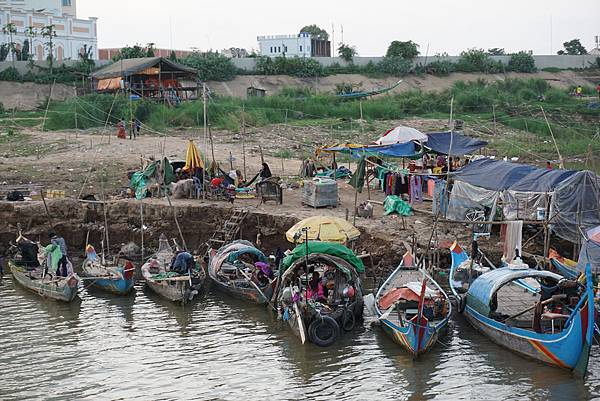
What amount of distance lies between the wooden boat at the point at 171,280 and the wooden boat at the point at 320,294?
211cm

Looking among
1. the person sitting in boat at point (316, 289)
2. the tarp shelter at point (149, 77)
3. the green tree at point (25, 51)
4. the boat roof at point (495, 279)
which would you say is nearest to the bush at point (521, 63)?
the tarp shelter at point (149, 77)

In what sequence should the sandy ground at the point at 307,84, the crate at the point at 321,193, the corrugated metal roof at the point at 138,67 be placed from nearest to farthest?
the crate at the point at 321,193 < the corrugated metal roof at the point at 138,67 < the sandy ground at the point at 307,84

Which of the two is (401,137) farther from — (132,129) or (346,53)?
(346,53)

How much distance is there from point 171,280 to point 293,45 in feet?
202

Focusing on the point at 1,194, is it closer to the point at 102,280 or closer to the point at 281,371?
the point at 102,280

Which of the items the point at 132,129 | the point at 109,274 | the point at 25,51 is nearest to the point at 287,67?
the point at 25,51

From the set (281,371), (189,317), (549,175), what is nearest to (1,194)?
(189,317)

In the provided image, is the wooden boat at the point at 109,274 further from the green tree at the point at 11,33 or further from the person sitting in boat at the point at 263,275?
the green tree at the point at 11,33

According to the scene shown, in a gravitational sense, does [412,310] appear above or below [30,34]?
below

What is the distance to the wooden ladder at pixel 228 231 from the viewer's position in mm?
21625

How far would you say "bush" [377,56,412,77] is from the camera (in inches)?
2271

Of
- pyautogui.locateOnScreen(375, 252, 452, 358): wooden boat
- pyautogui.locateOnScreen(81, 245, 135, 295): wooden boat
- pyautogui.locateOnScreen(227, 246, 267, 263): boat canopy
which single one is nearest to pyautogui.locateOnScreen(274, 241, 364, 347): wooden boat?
pyautogui.locateOnScreen(375, 252, 452, 358): wooden boat

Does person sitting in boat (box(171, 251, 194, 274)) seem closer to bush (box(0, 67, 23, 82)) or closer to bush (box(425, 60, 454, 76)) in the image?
bush (box(0, 67, 23, 82))

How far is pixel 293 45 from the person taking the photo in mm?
78250
